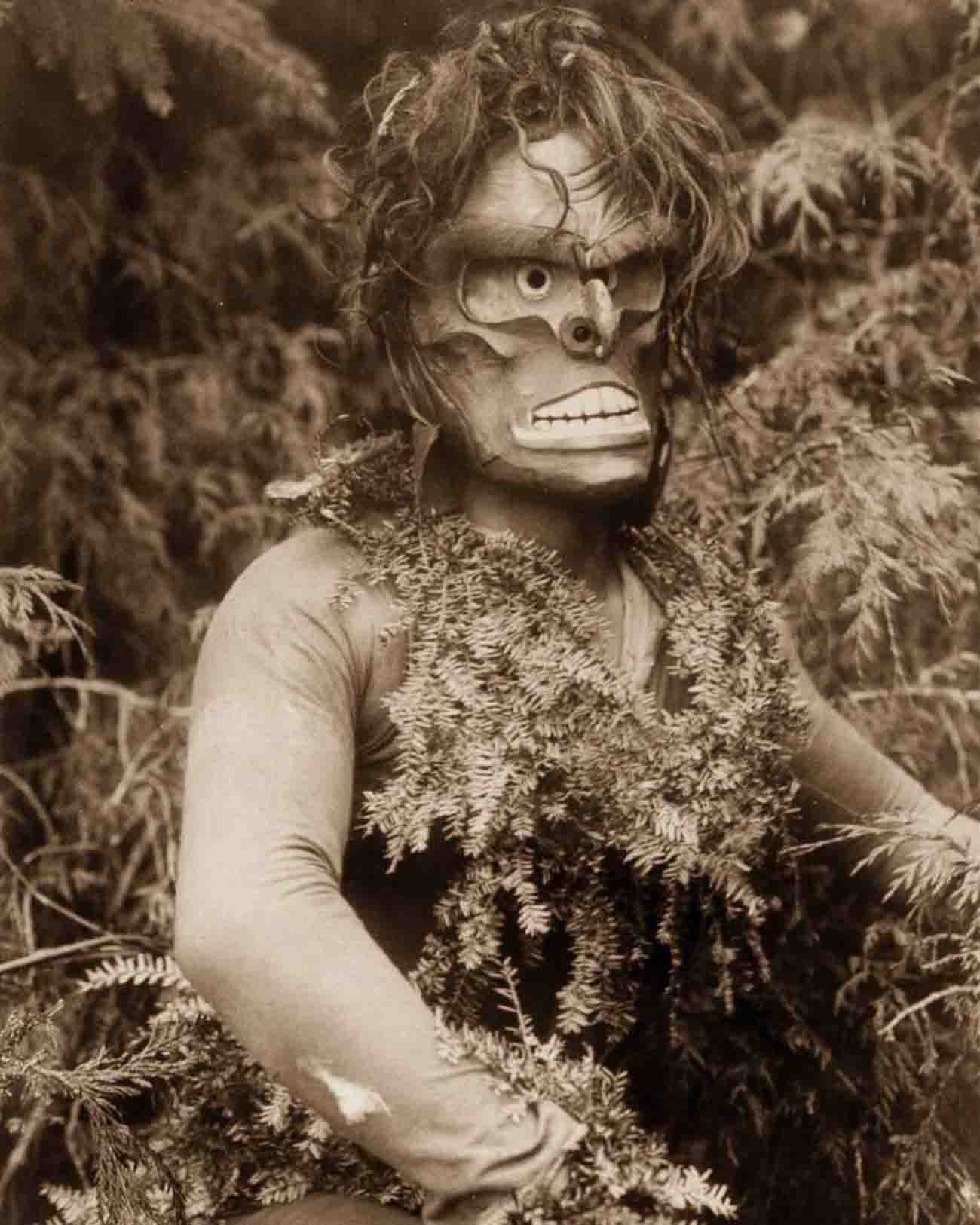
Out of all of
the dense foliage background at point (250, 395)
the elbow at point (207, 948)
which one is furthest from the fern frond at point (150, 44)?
the elbow at point (207, 948)

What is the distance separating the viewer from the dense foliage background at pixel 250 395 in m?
2.21

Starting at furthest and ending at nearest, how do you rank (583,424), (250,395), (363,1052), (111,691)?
(250,395), (111,691), (583,424), (363,1052)

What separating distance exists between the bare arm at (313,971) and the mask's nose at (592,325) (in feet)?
1.52

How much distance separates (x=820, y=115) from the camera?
317 centimetres

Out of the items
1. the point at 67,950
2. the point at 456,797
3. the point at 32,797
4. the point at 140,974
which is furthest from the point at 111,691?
the point at 456,797

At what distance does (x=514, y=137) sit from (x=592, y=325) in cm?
20

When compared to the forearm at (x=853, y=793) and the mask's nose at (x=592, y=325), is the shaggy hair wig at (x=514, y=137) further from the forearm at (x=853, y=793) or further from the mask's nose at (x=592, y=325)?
the forearm at (x=853, y=793)

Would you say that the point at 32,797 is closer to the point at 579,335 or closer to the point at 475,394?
the point at 475,394

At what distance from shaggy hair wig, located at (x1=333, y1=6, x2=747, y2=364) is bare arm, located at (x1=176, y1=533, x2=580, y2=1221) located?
52cm

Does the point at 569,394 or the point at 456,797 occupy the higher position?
the point at 569,394

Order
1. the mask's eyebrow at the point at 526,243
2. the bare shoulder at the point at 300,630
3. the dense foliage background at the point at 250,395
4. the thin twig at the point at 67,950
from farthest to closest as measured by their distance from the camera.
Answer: the dense foliage background at the point at 250,395, the thin twig at the point at 67,950, the mask's eyebrow at the point at 526,243, the bare shoulder at the point at 300,630

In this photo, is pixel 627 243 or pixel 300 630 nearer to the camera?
pixel 300 630

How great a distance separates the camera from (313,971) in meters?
1.48

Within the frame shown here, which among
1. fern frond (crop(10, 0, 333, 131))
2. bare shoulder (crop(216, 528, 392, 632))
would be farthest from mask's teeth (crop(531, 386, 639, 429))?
fern frond (crop(10, 0, 333, 131))
